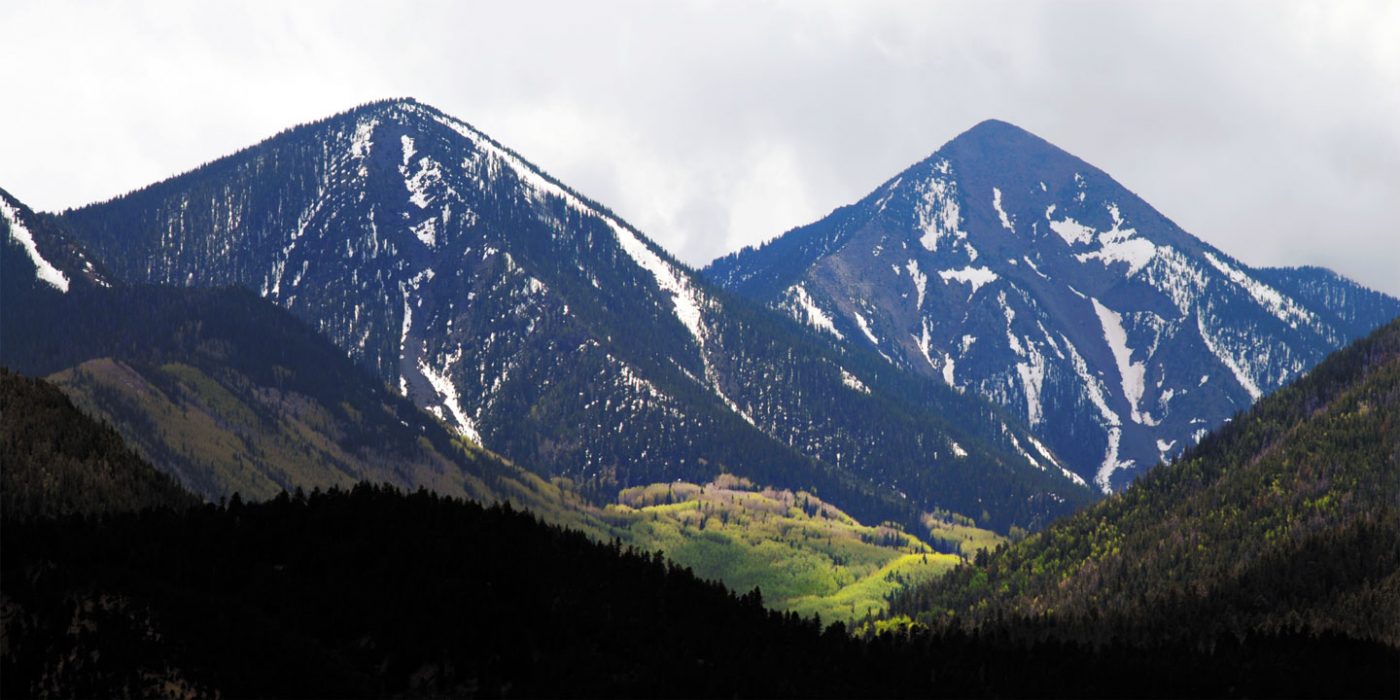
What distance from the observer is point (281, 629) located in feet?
642

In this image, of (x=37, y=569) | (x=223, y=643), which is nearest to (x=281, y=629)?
(x=223, y=643)

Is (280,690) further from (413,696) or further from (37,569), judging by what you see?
(37,569)

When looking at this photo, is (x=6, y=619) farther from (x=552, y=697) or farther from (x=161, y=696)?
(x=552, y=697)

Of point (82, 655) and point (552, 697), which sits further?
point (552, 697)

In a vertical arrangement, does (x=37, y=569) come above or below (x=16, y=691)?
above

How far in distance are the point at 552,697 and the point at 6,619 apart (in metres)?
51.5

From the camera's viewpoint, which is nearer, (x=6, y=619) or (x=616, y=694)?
(x=6, y=619)

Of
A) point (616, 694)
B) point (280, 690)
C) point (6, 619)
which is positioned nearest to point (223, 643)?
point (280, 690)

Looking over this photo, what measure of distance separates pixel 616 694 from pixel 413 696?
2047 centimetres

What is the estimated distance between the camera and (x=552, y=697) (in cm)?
19312

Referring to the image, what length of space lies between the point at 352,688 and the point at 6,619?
32815 millimetres

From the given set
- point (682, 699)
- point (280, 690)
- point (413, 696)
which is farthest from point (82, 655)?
point (682, 699)

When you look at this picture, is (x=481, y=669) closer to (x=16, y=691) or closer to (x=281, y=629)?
(x=281, y=629)

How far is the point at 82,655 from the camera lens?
181 metres
